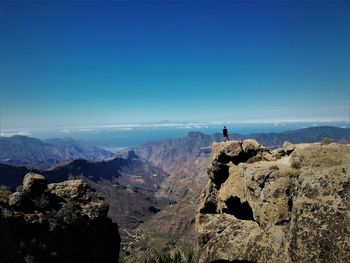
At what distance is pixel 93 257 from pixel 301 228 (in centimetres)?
3998

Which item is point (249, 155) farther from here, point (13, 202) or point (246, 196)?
point (13, 202)

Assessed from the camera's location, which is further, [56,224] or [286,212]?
[56,224]

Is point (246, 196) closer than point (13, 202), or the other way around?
point (246, 196)

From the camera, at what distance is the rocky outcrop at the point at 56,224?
4709 cm

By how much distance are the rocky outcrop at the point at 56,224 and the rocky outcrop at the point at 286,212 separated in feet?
65.8

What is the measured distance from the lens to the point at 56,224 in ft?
172

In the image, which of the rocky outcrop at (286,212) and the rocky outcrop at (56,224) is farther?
the rocky outcrop at (56,224)

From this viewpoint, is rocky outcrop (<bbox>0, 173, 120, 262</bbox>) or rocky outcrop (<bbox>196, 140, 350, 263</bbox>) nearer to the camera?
rocky outcrop (<bbox>196, 140, 350, 263</bbox>)

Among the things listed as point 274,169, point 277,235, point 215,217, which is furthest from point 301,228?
point 215,217

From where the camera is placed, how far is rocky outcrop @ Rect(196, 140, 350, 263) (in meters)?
30.7

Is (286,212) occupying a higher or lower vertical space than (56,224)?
higher

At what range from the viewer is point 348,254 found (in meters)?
28.6

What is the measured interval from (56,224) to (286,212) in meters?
35.2

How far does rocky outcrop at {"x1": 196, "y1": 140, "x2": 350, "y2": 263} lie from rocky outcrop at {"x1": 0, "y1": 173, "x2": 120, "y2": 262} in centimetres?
2005
